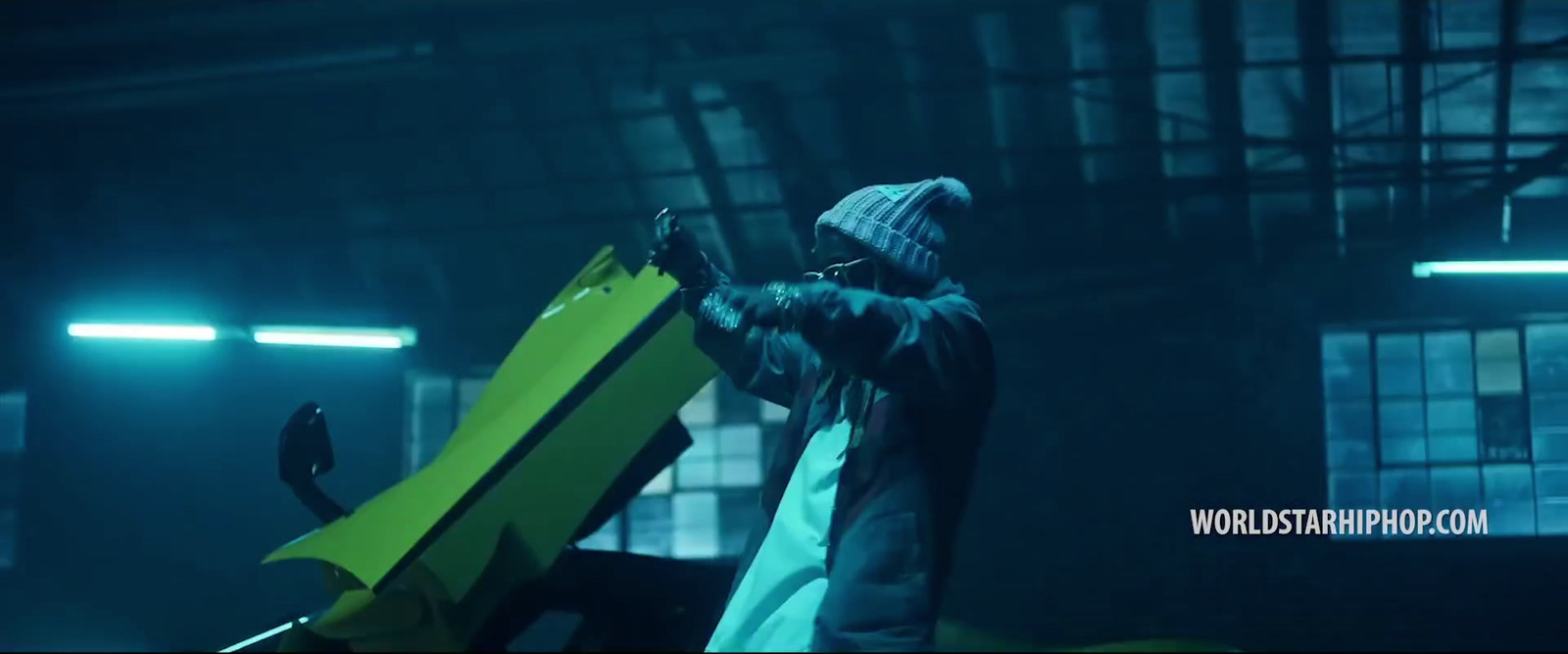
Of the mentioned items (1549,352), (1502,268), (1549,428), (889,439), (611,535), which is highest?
(1502,268)

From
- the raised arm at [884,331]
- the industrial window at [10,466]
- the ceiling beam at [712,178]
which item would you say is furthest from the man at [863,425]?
the industrial window at [10,466]

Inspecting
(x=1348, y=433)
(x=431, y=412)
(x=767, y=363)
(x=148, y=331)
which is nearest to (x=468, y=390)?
(x=431, y=412)

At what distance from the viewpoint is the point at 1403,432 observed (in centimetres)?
209

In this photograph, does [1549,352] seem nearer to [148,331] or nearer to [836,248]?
[836,248]

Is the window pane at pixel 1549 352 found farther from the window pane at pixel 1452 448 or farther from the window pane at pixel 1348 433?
the window pane at pixel 1348 433

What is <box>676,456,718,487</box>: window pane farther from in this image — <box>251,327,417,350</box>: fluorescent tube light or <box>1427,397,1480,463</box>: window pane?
<box>1427,397,1480,463</box>: window pane

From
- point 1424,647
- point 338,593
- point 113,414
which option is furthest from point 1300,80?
point 113,414

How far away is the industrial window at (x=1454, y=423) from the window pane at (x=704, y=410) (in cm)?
101

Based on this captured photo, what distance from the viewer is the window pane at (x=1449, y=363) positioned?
2.16 m

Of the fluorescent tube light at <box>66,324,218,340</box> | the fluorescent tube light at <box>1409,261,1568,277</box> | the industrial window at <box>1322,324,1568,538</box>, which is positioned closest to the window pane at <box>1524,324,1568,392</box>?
the industrial window at <box>1322,324,1568,538</box>

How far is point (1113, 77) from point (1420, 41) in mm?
473

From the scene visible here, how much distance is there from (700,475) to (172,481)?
1.04m

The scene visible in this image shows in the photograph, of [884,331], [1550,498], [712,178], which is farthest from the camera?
[712,178]

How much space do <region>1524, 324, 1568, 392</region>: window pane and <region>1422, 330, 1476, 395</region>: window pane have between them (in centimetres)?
11
